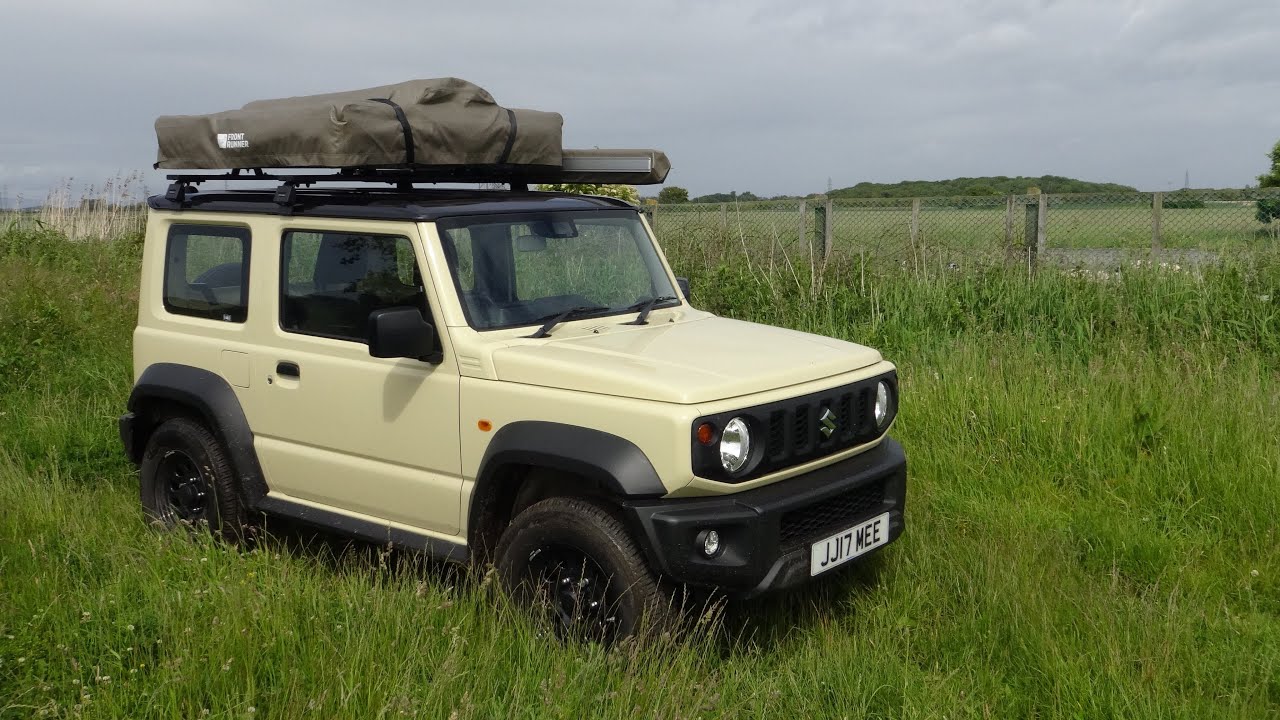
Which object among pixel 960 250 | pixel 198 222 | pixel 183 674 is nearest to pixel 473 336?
pixel 183 674

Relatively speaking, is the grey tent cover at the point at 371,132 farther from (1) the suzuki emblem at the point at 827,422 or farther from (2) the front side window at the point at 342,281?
(1) the suzuki emblem at the point at 827,422

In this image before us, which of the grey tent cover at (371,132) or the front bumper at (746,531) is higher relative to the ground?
the grey tent cover at (371,132)

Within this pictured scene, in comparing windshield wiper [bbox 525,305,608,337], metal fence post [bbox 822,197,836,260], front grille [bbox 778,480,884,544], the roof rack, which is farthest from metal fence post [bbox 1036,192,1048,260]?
windshield wiper [bbox 525,305,608,337]

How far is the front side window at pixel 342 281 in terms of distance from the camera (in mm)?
4461

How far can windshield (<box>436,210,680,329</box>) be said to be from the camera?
438 centimetres

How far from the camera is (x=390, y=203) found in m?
4.62

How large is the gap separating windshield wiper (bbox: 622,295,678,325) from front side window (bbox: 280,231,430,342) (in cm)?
92

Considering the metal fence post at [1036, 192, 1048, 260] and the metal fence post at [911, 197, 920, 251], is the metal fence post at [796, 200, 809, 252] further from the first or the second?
the metal fence post at [1036, 192, 1048, 260]

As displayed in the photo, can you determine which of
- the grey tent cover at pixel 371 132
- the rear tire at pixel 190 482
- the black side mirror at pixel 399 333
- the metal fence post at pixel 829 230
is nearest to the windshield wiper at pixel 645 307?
the grey tent cover at pixel 371 132

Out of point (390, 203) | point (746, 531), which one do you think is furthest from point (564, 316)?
point (746, 531)

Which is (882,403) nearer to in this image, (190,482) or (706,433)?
(706,433)

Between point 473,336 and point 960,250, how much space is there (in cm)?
602

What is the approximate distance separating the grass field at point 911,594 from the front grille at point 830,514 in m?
0.43

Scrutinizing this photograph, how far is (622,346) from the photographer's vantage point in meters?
4.18
